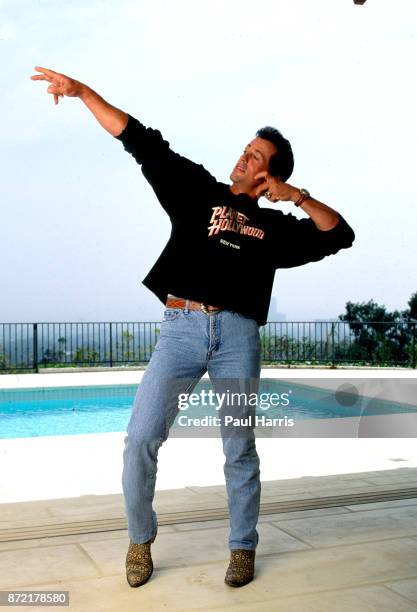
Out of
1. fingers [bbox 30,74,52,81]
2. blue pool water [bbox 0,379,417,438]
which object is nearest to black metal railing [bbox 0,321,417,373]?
blue pool water [bbox 0,379,417,438]

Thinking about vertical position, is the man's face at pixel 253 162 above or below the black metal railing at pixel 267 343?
above

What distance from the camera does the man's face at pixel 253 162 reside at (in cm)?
265

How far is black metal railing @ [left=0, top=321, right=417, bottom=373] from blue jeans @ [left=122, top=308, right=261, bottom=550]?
35.9ft

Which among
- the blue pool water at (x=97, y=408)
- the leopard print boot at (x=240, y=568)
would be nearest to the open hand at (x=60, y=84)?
the leopard print boot at (x=240, y=568)

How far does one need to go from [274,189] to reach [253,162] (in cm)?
14

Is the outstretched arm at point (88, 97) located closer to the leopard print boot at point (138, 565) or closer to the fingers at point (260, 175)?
the fingers at point (260, 175)

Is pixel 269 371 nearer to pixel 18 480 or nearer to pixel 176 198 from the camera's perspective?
pixel 18 480

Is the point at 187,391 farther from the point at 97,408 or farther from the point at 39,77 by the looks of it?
the point at 97,408

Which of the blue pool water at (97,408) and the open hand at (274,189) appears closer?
the open hand at (274,189)

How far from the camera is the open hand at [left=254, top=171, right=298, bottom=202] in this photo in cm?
256

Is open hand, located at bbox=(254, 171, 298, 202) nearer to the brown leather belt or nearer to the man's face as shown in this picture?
the man's face

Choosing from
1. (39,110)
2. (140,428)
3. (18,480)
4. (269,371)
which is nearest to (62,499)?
(18,480)

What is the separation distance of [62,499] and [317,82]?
54.8 feet

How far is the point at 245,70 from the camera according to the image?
1934 cm
